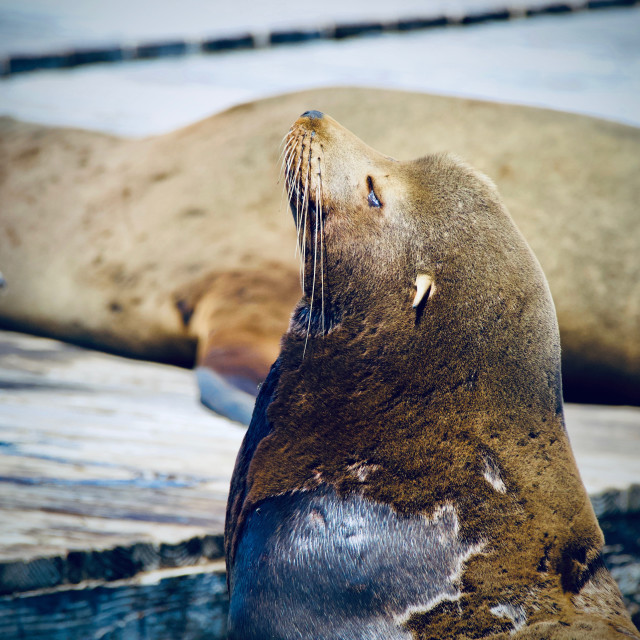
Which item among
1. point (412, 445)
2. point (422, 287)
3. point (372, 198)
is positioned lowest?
point (412, 445)

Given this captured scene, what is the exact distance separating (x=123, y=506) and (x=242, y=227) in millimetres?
2568

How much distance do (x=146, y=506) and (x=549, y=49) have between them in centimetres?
576

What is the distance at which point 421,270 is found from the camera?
1.88 metres

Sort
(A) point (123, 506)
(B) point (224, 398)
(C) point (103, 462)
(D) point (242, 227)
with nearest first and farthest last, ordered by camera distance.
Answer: (A) point (123, 506) < (C) point (103, 462) < (B) point (224, 398) < (D) point (242, 227)

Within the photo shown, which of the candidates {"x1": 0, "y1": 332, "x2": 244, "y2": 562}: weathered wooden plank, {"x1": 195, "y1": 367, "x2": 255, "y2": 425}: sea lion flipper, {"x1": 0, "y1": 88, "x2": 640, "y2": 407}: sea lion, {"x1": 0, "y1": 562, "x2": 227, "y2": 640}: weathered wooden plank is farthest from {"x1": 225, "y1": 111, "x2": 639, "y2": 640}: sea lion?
{"x1": 0, "y1": 88, "x2": 640, "y2": 407}: sea lion

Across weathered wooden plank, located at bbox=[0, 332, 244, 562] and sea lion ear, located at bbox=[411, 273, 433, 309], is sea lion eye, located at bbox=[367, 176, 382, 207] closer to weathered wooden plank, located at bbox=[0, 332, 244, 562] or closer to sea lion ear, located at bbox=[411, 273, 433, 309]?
sea lion ear, located at bbox=[411, 273, 433, 309]

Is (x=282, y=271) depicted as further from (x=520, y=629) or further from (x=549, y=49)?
(x=549, y=49)

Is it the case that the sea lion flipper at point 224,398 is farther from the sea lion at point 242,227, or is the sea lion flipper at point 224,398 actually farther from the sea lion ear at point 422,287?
the sea lion ear at point 422,287

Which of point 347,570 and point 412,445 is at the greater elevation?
point 412,445

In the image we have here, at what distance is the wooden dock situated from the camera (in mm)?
1838

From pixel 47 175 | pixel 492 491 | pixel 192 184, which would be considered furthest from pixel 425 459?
pixel 47 175

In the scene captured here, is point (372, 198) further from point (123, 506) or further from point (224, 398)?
point (224, 398)

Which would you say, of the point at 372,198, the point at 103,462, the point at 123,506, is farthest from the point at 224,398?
the point at 372,198

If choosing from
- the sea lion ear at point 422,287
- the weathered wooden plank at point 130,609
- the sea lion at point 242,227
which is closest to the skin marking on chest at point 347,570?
the weathered wooden plank at point 130,609
